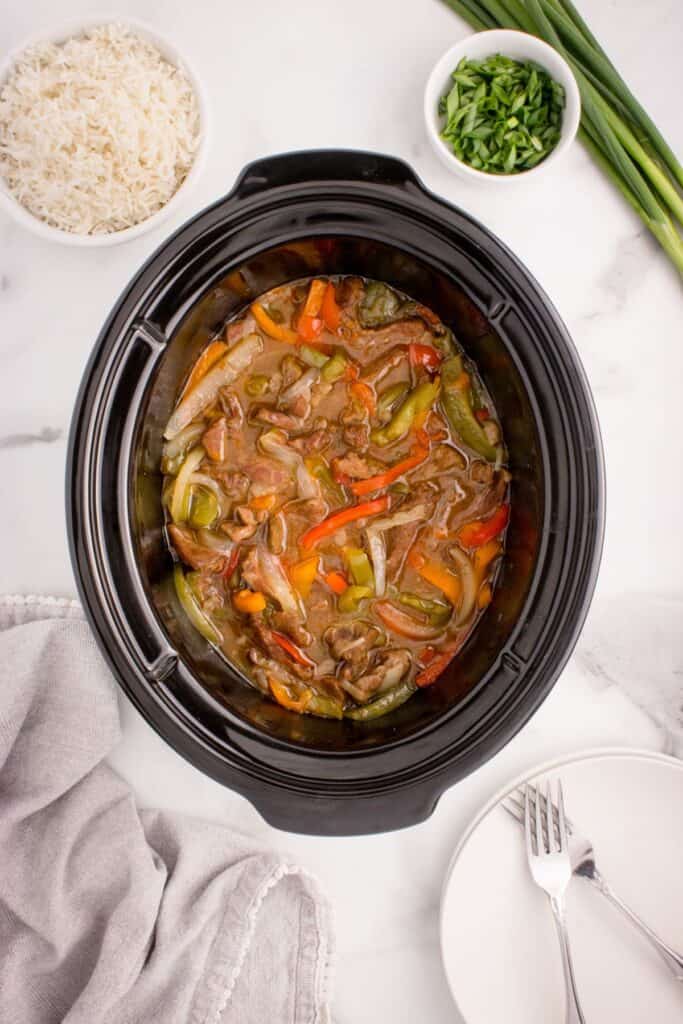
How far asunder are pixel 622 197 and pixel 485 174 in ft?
1.53

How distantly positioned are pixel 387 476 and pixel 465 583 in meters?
0.35

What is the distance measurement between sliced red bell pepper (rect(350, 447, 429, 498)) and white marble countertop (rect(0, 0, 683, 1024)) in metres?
0.62

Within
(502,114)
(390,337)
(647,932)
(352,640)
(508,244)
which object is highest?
(502,114)

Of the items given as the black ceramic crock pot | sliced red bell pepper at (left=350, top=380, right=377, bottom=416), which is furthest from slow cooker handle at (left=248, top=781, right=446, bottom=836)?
sliced red bell pepper at (left=350, top=380, right=377, bottom=416)

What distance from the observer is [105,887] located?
245 cm

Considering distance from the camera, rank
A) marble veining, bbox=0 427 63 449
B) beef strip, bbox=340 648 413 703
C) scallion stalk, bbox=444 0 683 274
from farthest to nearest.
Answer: marble veining, bbox=0 427 63 449 → scallion stalk, bbox=444 0 683 274 → beef strip, bbox=340 648 413 703

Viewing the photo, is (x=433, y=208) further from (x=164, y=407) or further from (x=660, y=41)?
(x=660, y=41)

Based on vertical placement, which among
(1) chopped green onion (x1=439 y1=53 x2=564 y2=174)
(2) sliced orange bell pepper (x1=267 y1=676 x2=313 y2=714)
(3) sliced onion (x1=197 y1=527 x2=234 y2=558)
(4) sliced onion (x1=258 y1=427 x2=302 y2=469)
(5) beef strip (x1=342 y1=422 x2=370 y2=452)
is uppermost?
(1) chopped green onion (x1=439 y1=53 x2=564 y2=174)

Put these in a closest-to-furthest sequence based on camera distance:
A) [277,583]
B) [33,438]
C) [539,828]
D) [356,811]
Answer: [356,811] < [277,583] < [539,828] < [33,438]

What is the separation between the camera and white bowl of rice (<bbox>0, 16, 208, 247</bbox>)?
2.26 meters

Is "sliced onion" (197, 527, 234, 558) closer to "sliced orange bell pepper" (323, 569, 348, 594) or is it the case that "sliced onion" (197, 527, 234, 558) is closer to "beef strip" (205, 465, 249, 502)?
"beef strip" (205, 465, 249, 502)

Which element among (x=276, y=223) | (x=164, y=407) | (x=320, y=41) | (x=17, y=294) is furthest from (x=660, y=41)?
(x=17, y=294)

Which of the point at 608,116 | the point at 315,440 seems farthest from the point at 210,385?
the point at 608,116

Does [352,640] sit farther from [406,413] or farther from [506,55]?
[506,55]
